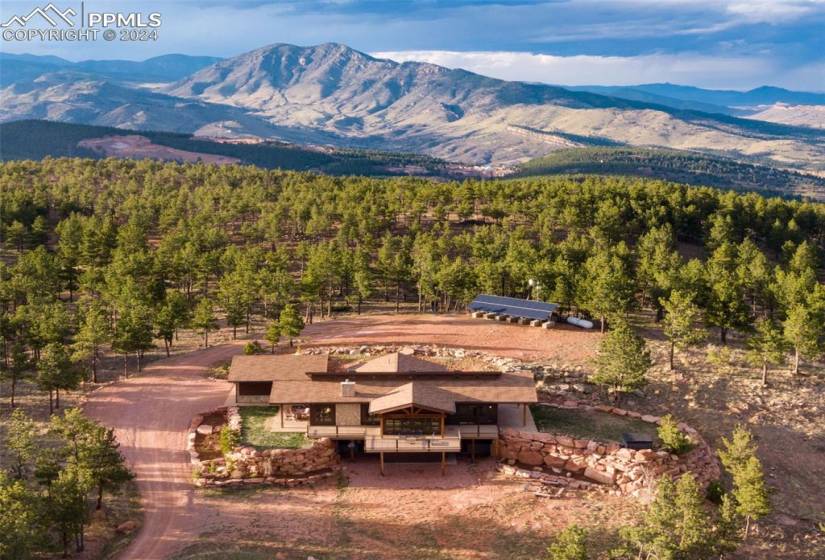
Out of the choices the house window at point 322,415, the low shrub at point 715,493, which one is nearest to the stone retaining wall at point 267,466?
the house window at point 322,415

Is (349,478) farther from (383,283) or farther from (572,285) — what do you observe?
(383,283)

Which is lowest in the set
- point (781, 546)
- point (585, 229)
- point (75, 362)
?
point (781, 546)

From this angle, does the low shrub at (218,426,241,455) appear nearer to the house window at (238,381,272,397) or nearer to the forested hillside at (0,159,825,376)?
the house window at (238,381,272,397)

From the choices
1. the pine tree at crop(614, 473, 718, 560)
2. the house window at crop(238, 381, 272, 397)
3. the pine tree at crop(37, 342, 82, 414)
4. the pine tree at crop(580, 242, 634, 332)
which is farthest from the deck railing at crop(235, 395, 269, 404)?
the pine tree at crop(580, 242, 634, 332)

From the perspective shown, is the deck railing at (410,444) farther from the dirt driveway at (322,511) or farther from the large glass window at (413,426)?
the dirt driveway at (322,511)

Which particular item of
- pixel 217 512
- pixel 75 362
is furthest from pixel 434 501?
pixel 75 362

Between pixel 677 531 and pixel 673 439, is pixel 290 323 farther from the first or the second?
pixel 677 531
